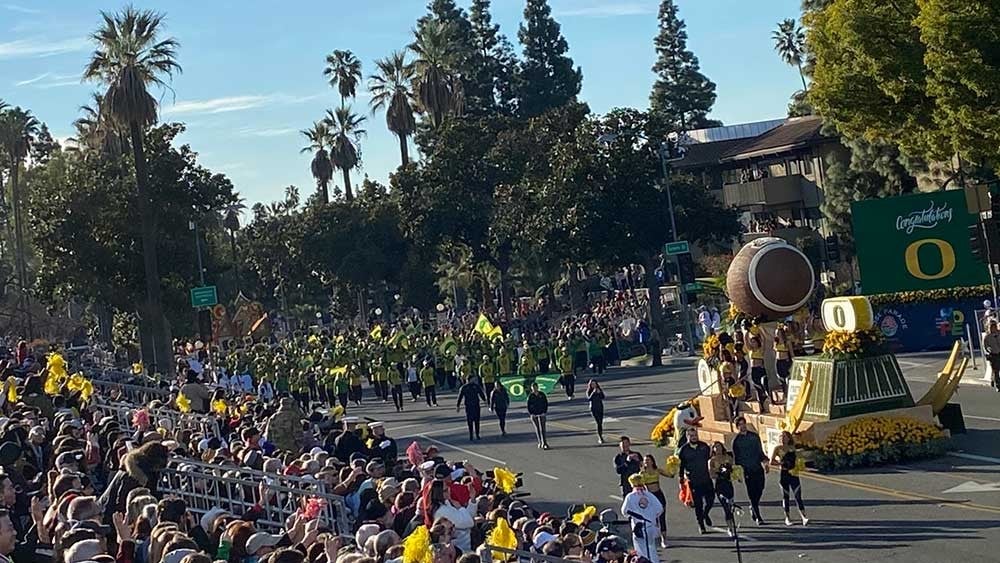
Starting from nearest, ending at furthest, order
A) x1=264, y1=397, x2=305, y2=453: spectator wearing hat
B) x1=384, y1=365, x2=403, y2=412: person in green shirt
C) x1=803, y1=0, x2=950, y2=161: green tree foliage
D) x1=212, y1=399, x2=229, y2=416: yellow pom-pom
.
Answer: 1. x1=264, y1=397, x2=305, y2=453: spectator wearing hat
2. x1=212, y1=399, x2=229, y2=416: yellow pom-pom
3. x1=803, y1=0, x2=950, y2=161: green tree foliage
4. x1=384, y1=365, x2=403, y2=412: person in green shirt

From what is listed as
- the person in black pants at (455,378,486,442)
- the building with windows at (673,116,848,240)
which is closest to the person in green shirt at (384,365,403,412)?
the person in black pants at (455,378,486,442)

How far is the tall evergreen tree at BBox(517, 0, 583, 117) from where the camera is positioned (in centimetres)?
8869

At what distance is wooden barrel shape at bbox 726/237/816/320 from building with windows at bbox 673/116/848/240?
3413 centimetres

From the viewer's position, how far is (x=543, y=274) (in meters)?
66.8

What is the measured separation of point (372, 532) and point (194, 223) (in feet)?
139

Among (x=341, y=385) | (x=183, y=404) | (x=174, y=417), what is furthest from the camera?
(x=341, y=385)

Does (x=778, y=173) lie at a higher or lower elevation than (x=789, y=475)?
higher

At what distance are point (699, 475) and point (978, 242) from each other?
13.1m

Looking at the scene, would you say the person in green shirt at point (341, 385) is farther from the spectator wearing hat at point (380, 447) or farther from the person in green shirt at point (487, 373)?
the spectator wearing hat at point (380, 447)

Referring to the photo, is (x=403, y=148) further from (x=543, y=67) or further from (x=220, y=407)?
(x=220, y=407)

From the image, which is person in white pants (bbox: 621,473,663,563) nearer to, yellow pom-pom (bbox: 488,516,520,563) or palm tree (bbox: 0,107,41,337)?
yellow pom-pom (bbox: 488,516,520,563)

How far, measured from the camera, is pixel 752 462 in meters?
19.1

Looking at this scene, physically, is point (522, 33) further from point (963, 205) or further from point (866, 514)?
point (866, 514)

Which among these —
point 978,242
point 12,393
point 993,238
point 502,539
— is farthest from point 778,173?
point 502,539
